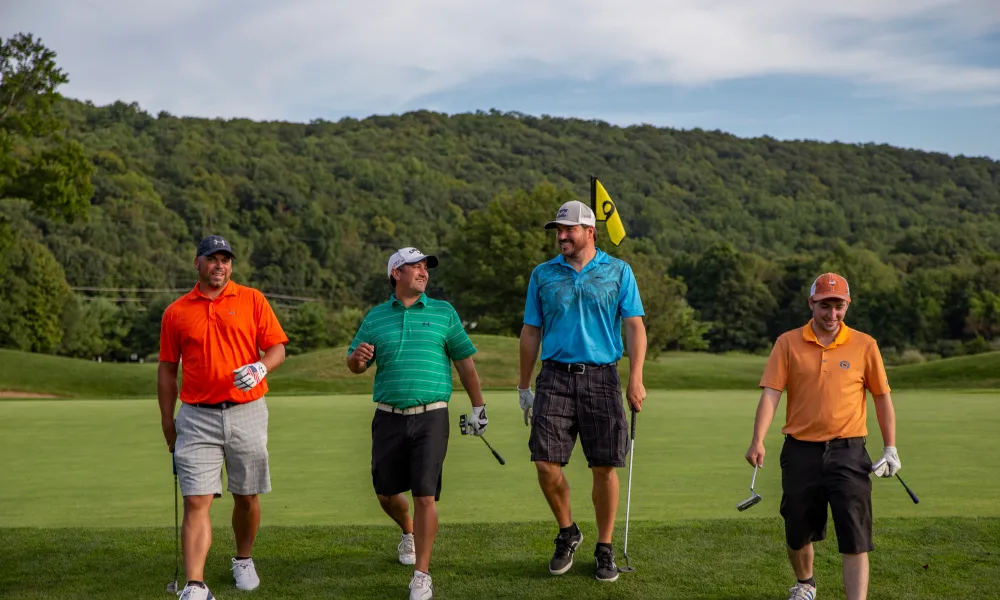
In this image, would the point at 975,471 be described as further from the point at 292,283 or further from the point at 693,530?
the point at 292,283

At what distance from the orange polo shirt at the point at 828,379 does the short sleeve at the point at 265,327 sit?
2.76 meters

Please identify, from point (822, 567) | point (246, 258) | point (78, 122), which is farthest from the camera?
point (78, 122)

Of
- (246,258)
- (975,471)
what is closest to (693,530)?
(975,471)

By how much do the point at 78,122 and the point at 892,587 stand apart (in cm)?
11276

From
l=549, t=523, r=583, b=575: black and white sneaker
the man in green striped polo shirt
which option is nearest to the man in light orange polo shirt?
l=549, t=523, r=583, b=575: black and white sneaker

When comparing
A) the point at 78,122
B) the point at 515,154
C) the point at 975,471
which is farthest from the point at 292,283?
the point at 975,471

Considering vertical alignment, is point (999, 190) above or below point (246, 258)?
above

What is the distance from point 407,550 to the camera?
6.87 meters

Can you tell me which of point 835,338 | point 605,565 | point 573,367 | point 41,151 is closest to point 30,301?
point 41,151

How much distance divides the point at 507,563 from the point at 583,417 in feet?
3.19

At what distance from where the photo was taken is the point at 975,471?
10.6m

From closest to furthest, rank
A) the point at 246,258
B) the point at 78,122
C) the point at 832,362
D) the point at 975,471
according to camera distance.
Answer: the point at 832,362 < the point at 975,471 < the point at 246,258 < the point at 78,122

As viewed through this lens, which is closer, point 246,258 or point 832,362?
point 832,362

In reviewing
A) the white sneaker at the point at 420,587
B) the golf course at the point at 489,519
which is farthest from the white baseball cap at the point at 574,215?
the white sneaker at the point at 420,587
